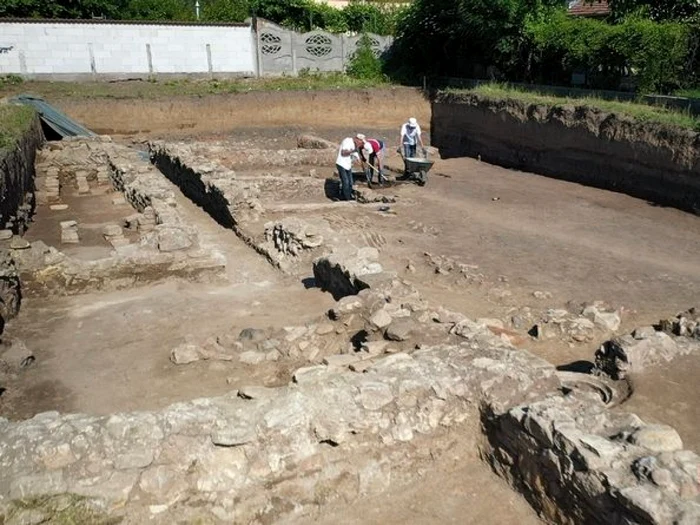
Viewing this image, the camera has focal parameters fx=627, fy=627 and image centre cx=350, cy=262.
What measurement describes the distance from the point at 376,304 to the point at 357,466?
6.92 ft

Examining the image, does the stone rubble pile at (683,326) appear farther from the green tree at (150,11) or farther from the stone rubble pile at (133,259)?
the green tree at (150,11)

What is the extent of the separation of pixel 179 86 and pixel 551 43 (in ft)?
40.0

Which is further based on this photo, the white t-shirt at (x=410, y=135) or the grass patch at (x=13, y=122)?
the white t-shirt at (x=410, y=135)

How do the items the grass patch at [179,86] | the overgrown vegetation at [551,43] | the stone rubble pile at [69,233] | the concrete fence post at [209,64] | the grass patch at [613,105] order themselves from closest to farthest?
the stone rubble pile at [69,233] → the grass patch at [613,105] → the overgrown vegetation at [551,43] → the grass patch at [179,86] → the concrete fence post at [209,64]

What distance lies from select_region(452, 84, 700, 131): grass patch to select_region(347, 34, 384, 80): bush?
21.6 ft

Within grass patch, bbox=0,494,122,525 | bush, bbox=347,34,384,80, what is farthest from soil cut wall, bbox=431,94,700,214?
grass patch, bbox=0,494,122,525

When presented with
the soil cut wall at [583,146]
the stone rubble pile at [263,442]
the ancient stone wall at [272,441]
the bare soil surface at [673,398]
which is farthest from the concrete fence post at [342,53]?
the stone rubble pile at [263,442]

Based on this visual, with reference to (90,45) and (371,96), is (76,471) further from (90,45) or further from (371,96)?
(90,45)

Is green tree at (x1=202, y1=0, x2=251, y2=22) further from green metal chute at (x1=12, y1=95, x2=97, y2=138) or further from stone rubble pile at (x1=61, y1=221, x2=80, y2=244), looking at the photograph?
stone rubble pile at (x1=61, y1=221, x2=80, y2=244)

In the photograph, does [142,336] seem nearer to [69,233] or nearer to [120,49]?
[69,233]

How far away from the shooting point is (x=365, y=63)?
25.0 metres

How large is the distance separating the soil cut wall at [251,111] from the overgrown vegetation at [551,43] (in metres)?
2.65

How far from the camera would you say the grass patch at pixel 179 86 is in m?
19.4

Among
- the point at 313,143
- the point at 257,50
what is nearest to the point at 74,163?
the point at 313,143
